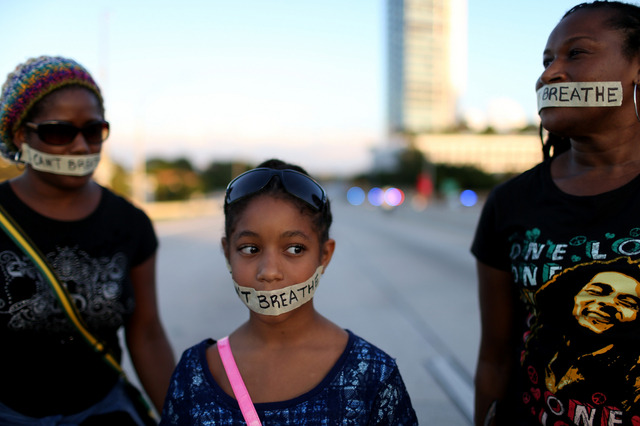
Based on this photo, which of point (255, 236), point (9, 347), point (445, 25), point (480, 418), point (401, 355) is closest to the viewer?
point (255, 236)

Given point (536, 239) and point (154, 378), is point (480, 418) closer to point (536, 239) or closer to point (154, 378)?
point (536, 239)

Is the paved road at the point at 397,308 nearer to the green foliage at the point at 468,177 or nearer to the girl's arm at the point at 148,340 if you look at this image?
the girl's arm at the point at 148,340

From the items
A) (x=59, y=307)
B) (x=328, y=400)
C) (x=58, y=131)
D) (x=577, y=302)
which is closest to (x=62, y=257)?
(x=59, y=307)

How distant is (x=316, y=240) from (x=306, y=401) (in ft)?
1.78

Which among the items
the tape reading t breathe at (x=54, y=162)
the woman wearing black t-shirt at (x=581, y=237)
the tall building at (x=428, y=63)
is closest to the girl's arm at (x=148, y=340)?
the tape reading t breathe at (x=54, y=162)

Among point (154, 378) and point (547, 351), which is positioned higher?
point (547, 351)

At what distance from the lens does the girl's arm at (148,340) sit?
2518mm

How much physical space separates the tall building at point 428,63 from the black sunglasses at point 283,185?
542 feet

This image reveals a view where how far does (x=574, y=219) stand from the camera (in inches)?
70.7

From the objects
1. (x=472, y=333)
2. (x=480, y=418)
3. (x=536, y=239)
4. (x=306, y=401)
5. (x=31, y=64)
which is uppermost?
(x=31, y=64)

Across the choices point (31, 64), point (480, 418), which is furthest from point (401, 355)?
point (31, 64)

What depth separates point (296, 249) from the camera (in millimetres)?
1820

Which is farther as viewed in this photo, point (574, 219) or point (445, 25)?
point (445, 25)

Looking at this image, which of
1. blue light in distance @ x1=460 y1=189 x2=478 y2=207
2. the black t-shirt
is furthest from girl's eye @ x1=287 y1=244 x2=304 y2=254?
blue light in distance @ x1=460 y1=189 x2=478 y2=207
